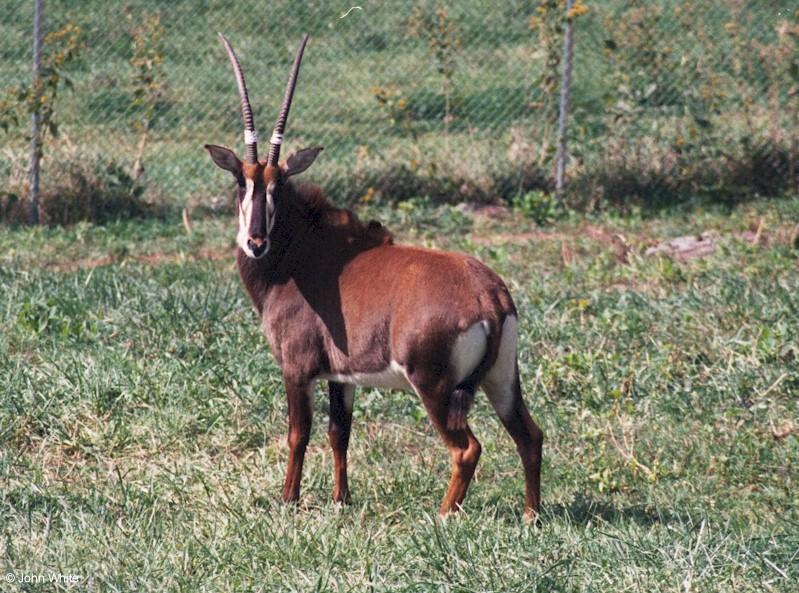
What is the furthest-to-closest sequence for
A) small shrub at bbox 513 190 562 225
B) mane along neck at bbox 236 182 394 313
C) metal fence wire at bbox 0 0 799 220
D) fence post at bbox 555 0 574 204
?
metal fence wire at bbox 0 0 799 220 < fence post at bbox 555 0 574 204 < small shrub at bbox 513 190 562 225 < mane along neck at bbox 236 182 394 313

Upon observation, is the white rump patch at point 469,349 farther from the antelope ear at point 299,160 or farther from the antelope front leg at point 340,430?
the antelope ear at point 299,160

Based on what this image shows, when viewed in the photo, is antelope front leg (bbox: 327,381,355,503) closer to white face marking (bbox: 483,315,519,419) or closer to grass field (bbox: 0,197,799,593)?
grass field (bbox: 0,197,799,593)

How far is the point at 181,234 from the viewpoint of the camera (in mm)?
10523

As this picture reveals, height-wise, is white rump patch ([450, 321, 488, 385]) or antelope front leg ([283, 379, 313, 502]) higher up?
white rump patch ([450, 321, 488, 385])

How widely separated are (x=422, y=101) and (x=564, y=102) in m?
2.94

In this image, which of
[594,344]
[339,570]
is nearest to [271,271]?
[339,570]

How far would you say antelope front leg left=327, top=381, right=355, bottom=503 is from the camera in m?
5.30

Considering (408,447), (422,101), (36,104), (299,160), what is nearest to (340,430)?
(408,447)

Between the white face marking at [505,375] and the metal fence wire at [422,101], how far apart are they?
20.4 feet

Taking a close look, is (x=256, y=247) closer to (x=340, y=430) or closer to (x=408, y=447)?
(x=340, y=430)

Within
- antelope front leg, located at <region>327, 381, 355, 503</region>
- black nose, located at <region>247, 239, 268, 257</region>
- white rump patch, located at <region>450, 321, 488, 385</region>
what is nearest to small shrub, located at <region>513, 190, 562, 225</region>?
antelope front leg, located at <region>327, 381, 355, 503</region>

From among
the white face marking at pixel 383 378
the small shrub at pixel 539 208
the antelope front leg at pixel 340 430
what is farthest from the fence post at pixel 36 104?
the white face marking at pixel 383 378

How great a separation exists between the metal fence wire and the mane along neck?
5.49 metres

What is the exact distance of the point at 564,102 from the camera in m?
11.2
